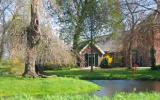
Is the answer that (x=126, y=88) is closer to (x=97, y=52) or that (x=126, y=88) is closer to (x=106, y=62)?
(x=106, y=62)

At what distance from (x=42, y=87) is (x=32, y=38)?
202 inches

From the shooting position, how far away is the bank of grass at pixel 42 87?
28.9 m

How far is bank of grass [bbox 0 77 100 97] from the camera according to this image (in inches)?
1137

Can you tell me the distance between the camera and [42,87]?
30141 millimetres

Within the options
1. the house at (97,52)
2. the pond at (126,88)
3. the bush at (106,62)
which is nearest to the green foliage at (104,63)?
the bush at (106,62)

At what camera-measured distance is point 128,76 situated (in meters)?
45.8

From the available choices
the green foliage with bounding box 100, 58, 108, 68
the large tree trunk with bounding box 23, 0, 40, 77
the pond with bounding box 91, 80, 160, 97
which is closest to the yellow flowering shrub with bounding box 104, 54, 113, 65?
the green foliage with bounding box 100, 58, 108, 68

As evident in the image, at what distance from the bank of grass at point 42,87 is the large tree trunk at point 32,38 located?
207 cm

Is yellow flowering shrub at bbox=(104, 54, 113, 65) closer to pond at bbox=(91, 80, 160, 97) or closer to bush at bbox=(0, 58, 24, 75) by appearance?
bush at bbox=(0, 58, 24, 75)

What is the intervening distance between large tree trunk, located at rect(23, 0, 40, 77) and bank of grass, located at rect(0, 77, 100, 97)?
81.3 inches

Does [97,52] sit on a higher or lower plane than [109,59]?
higher

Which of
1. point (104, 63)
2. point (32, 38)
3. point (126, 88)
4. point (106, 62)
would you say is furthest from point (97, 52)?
point (126, 88)

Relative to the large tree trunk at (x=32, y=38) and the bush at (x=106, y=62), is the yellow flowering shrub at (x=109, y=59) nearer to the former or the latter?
the bush at (x=106, y=62)

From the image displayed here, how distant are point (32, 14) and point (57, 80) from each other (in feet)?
18.3
